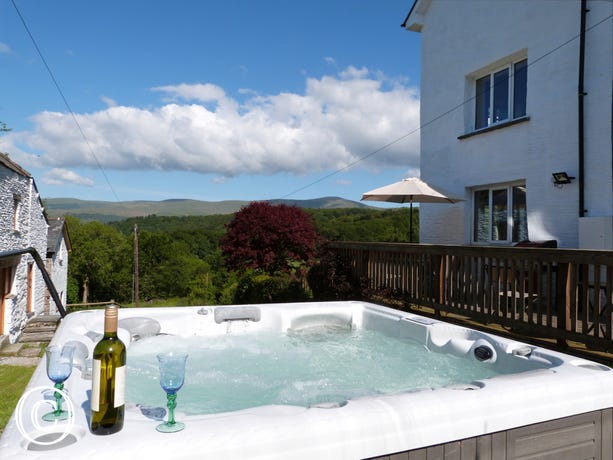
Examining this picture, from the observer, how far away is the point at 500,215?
677cm

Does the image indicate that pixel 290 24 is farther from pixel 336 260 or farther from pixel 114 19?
pixel 336 260

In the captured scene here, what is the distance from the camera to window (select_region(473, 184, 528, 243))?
642 centimetres

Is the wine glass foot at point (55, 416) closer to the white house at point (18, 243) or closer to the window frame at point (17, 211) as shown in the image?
the white house at point (18, 243)

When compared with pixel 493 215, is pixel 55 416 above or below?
below

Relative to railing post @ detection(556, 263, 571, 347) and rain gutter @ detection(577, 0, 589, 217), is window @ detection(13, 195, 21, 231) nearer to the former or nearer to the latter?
railing post @ detection(556, 263, 571, 347)

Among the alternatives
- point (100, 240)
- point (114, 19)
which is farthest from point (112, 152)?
point (100, 240)

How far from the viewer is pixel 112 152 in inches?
677

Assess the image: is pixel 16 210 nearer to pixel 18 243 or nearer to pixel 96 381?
pixel 18 243

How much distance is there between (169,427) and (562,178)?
227 inches

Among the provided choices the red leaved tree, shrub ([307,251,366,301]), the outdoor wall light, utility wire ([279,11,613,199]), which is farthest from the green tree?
the outdoor wall light

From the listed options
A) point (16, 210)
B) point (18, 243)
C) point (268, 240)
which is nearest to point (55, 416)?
Result: point (268, 240)

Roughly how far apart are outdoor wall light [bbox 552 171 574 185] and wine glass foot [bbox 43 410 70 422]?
234 inches

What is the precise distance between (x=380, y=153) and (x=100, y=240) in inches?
1294

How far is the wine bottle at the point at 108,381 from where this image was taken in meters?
1.40
